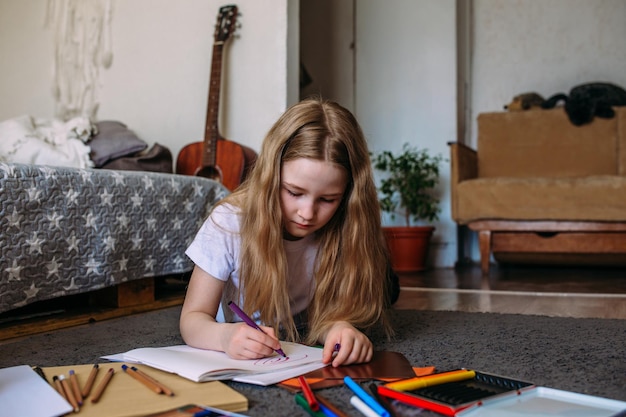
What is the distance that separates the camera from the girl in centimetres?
103

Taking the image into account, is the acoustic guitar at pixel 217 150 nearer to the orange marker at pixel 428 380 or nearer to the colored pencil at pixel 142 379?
the colored pencil at pixel 142 379

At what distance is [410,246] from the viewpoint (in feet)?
10.3

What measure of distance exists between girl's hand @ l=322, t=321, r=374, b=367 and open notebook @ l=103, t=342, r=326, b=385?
2 centimetres

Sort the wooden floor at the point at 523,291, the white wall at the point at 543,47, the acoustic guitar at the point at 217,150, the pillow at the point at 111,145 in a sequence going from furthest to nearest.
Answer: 1. the white wall at the point at 543,47
2. the acoustic guitar at the point at 217,150
3. the pillow at the point at 111,145
4. the wooden floor at the point at 523,291

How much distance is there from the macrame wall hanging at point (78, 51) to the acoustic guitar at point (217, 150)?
554mm

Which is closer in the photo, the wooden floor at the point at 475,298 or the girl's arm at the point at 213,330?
the girl's arm at the point at 213,330

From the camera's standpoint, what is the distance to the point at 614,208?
271 cm

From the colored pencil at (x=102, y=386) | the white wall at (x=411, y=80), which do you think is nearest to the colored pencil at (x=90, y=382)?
the colored pencil at (x=102, y=386)

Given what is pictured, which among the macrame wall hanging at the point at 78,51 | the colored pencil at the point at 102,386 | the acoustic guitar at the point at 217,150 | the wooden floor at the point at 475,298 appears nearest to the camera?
the colored pencil at the point at 102,386

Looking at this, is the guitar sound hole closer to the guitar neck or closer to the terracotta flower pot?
the guitar neck

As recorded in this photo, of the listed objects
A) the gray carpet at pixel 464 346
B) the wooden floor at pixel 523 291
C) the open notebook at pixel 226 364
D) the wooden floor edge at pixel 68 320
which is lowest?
the wooden floor at pixel 523 291

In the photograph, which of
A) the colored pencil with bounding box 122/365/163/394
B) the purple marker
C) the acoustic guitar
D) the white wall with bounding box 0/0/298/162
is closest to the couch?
the white wall with bounding box 0/0/298/162

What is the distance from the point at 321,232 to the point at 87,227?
70 centimetres

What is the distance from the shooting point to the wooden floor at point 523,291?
179 centimetres
